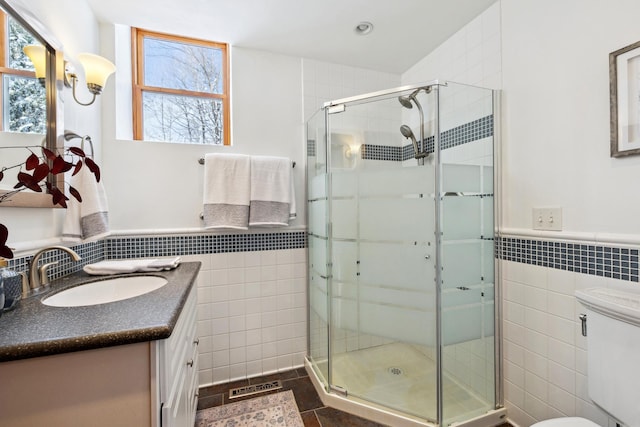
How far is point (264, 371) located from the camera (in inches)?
79.7

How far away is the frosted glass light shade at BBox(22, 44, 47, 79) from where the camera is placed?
1.08 metres

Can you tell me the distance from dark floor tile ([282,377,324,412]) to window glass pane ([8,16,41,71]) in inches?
81.7

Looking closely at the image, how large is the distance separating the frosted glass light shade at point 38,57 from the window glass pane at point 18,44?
0.05 ft

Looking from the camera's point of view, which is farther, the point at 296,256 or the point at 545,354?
the point at 296,256

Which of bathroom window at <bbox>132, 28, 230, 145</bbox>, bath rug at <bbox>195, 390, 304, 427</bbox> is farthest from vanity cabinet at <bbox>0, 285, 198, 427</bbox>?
bathroom window at <bbox>132, 28, 230, 145</bbox>

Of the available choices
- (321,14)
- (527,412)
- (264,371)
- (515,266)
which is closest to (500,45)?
(321,14)

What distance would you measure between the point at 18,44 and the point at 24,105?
0.22 meters

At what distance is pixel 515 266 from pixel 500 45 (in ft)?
4.11

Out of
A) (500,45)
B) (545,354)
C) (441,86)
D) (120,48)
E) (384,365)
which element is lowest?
(384,365)

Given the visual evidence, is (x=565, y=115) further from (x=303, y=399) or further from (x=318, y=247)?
(x=303, y=399)

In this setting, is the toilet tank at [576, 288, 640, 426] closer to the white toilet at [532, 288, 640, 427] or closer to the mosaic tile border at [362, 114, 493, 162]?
the white toilet at [532, 288, 640, 427]

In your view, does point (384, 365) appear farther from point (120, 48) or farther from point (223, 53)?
point (120, 48)

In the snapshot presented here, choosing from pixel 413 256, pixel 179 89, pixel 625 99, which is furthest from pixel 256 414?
pixel 625 99

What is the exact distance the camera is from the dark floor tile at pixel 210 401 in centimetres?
170
